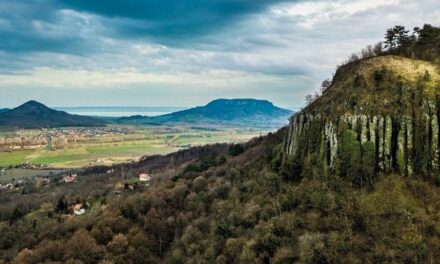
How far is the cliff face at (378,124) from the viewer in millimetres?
61719

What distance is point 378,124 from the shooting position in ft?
210

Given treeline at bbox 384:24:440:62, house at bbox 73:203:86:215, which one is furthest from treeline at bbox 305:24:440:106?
house at bbox 73:203:86:215

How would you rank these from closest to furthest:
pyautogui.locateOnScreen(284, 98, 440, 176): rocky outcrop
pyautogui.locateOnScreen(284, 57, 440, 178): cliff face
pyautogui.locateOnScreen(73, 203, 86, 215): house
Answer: pyautogui.locateOnScreen(284, 98, 440, 176): rocky outcrop, pyautogui.locateOnScreen(284, 57, 440, 178): cliff face, pyautogui.locateOnScreen(73, 203, 86, 215): house

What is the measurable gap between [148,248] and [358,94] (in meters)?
45.3

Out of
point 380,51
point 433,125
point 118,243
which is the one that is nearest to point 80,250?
point 118,243

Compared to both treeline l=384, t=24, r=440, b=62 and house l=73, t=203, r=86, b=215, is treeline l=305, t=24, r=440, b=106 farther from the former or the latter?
house l=73, t=203, r=86, b=215

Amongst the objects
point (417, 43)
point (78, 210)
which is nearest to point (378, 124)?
point (417, 43)

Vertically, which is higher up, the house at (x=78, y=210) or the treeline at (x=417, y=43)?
the treeline at (x=417, y=43)

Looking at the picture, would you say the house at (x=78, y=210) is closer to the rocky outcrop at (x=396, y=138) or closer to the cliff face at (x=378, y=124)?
the cliff face at (x=378, y=124)

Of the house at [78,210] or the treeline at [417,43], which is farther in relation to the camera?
the house at [78,210]

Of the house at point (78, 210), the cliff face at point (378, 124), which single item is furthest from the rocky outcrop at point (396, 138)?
the house at point (78, 210)

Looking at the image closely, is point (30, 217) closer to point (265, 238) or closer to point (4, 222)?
point (4, 222)

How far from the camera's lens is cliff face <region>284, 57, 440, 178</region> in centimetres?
6172

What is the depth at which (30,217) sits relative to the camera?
402ft
